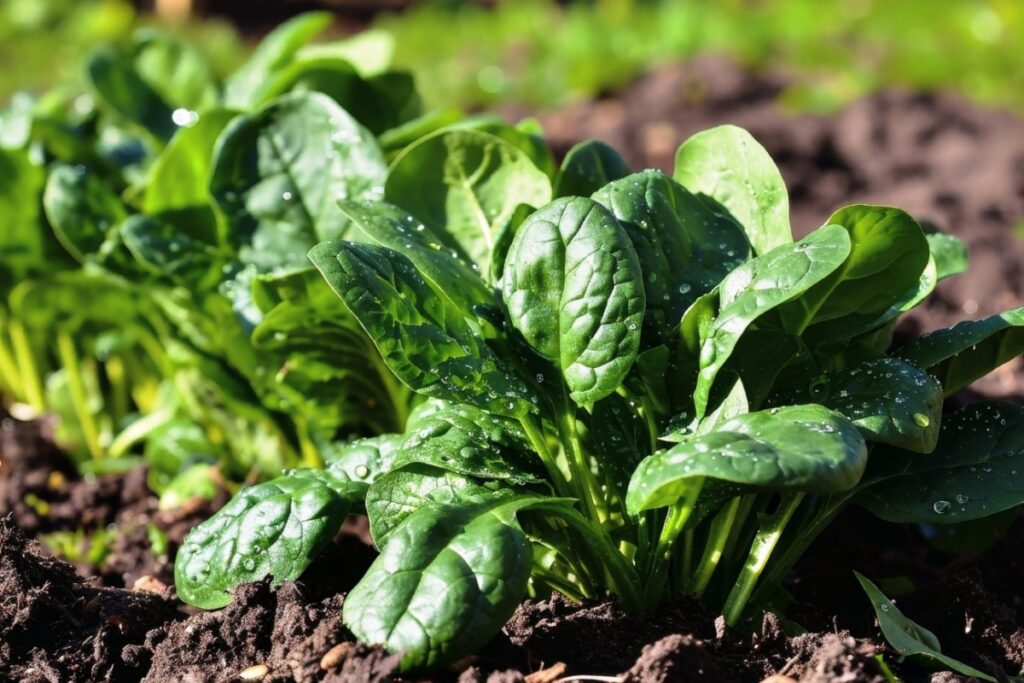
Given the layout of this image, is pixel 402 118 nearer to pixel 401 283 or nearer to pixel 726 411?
pixel 401 283

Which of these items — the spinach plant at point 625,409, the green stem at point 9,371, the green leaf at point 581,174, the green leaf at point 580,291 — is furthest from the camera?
the green stem at point 9,371

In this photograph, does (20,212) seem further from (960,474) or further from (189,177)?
(960,474)

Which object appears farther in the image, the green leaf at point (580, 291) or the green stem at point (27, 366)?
the green stem at point (27, 366)

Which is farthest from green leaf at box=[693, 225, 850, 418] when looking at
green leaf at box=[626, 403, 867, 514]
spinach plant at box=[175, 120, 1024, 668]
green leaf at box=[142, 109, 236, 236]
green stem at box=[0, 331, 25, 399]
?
green stem at box=[0, 331, 25, 399]

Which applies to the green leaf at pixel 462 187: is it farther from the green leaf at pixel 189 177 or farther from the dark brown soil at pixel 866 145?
the dark brown soil at pixel 866 145

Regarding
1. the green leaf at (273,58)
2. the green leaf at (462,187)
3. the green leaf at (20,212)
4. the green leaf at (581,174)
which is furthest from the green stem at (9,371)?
the green leaf at (581,174)

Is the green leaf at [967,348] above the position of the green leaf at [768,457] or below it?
below

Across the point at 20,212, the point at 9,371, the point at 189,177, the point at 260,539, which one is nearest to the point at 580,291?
the point at 260,539
